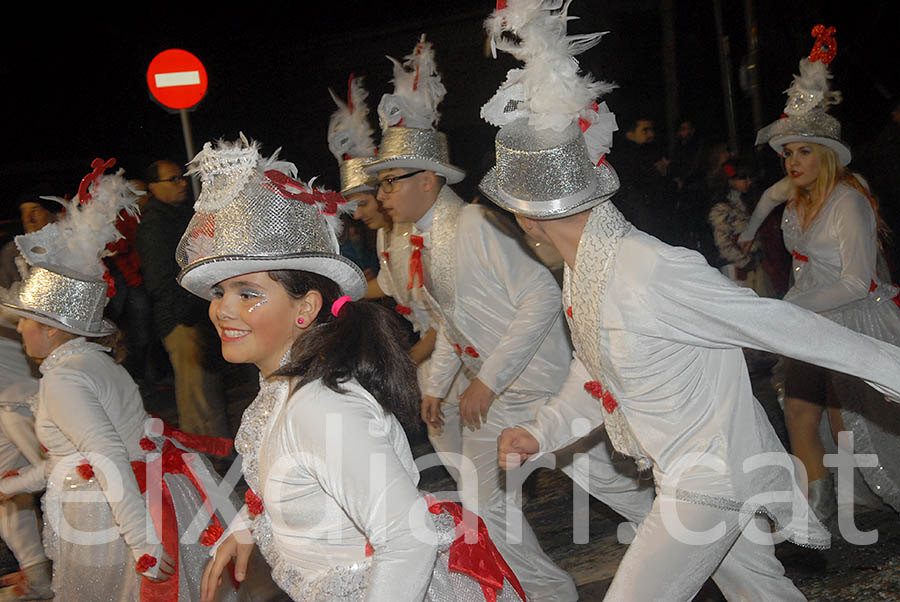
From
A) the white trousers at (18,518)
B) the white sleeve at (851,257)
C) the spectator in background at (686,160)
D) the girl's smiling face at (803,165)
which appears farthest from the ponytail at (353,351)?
the spectator in background at (686,160)

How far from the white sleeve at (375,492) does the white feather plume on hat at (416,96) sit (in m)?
2.86

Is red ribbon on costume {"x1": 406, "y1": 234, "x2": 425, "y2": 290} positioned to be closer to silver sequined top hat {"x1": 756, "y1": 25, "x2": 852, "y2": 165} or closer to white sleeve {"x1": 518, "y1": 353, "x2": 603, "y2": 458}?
white sleeve {"x1": 518, "y1": 353, "x2": 603, "y2": 458}

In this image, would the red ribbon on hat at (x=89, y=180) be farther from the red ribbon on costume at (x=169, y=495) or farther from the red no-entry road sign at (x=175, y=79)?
the red no-entry road sign at (x=175, y=79)

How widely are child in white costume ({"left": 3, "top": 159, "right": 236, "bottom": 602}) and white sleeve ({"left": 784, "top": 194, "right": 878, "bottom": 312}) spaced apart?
3.11 m

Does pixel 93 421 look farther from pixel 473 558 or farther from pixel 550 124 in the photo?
pixel 550 124

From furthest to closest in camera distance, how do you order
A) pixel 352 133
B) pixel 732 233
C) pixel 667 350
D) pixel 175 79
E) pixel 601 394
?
pixel 175 79, pixel 732 233, pixel 352 133, pixel 601 394, pixel 667 350

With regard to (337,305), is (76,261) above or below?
below

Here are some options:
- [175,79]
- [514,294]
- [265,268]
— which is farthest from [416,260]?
[175,79]

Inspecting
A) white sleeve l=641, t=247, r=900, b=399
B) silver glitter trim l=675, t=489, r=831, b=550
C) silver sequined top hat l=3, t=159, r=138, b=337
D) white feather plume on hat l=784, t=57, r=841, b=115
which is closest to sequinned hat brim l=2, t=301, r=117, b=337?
silver sequined top hat l=3, t=159, r=138, b=337

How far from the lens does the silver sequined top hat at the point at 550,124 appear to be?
277 centimetres

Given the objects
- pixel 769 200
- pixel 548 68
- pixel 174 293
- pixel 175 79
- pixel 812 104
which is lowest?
pixel 174 293

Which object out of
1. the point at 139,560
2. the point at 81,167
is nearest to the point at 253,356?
the point at 139,560

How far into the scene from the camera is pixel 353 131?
5.48 meters

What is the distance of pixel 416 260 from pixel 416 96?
3.23ft
